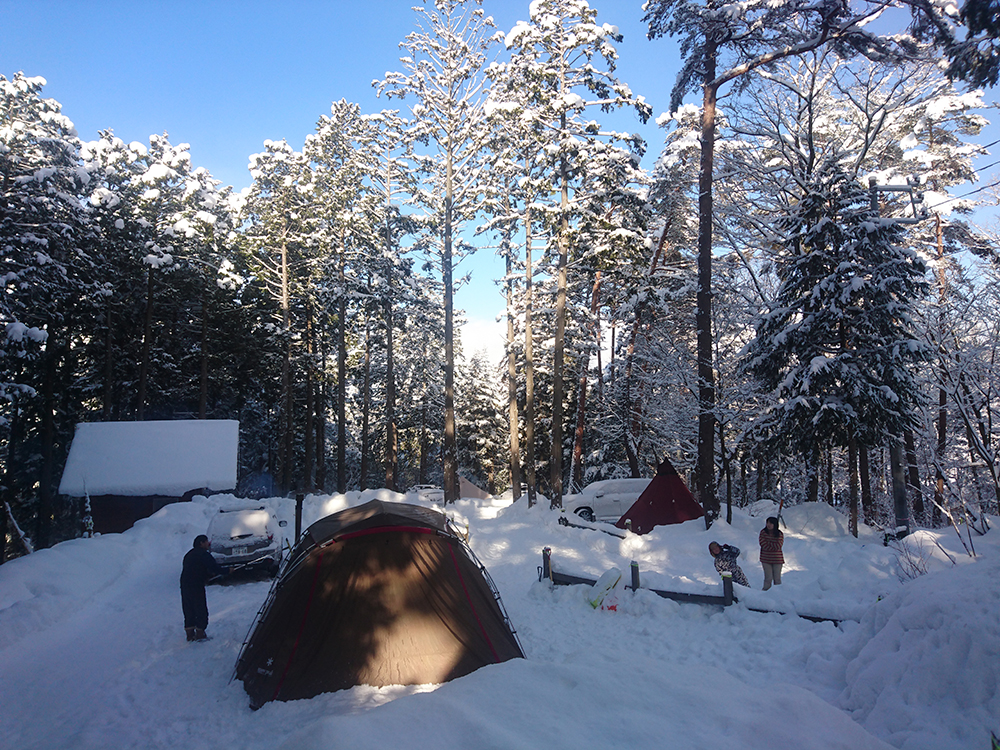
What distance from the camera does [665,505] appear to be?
16.2m

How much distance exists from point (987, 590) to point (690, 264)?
21055mm

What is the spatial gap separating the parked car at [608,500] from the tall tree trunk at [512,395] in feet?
8.51

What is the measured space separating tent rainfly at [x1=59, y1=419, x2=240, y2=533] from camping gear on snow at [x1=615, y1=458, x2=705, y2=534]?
51.6ft

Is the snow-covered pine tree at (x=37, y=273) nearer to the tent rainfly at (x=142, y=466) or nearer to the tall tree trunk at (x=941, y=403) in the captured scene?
the tent rainfly at (x=142, y=466)

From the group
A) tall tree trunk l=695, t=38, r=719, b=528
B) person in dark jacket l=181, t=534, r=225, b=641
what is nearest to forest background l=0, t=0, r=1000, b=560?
tall tree trunk l=695, t=38, r=719, b=528

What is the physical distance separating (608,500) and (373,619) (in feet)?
51.9

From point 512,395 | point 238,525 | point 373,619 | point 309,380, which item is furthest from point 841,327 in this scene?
point 309,380

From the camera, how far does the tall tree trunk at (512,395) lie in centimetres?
2346

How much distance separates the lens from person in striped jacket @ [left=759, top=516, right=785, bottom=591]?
9.72m

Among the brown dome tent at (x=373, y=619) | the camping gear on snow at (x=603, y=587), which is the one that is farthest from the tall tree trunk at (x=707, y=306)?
the brown dome tent at (x=373, y=619)

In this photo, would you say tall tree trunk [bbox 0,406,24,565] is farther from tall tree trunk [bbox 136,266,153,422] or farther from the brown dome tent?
the brown dome tent

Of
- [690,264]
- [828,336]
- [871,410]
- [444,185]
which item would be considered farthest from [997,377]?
[444,185]

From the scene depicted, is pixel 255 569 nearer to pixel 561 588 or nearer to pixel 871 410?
pixel 561 588

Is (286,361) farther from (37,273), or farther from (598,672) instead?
(598,672)
